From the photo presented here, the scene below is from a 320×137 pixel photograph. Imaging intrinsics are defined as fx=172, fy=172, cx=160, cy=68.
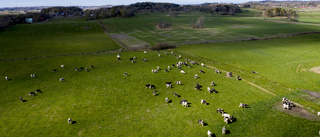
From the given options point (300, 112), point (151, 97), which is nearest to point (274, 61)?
point (300, 112)

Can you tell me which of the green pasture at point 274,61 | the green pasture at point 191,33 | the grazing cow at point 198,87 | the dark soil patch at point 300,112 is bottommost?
the dark soil patch at point 300,112

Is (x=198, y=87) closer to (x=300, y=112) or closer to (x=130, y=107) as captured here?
(x=130, y=107)

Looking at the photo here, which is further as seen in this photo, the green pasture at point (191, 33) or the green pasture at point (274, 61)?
the green pasture at point (191, 33)

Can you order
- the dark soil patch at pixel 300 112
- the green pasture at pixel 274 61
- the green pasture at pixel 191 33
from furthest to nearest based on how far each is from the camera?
the green pasture at pixel 191 33 → the green pasture at pixel 274 61 → the dark soil patch at pixel 300 112

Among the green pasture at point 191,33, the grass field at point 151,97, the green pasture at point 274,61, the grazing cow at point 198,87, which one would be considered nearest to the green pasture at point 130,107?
the grass field at point 151,97

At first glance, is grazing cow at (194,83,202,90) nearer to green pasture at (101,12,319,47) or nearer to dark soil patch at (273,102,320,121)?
dark soil patch at (273,102,320,121)

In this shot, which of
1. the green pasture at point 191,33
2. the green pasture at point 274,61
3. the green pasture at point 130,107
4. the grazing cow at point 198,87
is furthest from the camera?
the green pasture at point 191,33

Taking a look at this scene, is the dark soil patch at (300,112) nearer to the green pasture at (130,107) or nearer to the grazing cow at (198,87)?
the green pasture at (130,107)

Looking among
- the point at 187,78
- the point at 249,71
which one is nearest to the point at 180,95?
the point at 187,78
